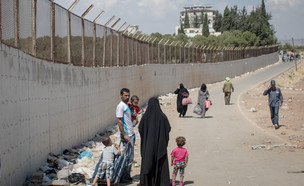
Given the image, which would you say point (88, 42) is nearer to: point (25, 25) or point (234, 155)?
point (234, 155)

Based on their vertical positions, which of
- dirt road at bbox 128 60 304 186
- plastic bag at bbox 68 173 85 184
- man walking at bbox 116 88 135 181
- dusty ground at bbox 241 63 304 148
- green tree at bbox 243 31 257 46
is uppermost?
green tree at bbox 243 31 257 46

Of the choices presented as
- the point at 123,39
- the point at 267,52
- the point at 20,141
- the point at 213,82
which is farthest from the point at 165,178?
the point at 267,52

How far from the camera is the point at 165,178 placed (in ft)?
26.3

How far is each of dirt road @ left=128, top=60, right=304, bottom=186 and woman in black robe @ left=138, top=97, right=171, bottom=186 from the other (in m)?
0.90

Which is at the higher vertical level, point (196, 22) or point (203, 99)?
point (196, 22)

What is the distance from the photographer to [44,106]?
32.1 ft

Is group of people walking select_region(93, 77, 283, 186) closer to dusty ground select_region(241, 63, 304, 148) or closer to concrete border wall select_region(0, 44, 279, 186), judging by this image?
concrete border wall select_region(0, 44, 279, 186)

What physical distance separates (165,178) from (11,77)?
8.82ft

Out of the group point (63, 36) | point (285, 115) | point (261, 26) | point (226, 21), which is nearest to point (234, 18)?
point (226, 21)

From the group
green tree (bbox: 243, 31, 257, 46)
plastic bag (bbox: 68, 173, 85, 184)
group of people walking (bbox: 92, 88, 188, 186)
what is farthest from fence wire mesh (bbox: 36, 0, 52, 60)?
green tree (bbox: 243, 31, 257, 46)

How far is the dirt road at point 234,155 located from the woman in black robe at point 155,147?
903mm

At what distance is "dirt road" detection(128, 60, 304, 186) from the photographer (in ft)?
29.5

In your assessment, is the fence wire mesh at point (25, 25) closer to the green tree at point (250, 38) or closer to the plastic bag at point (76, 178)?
the plastic bag at point (76, 178)

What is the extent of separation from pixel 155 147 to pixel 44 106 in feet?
8.97
